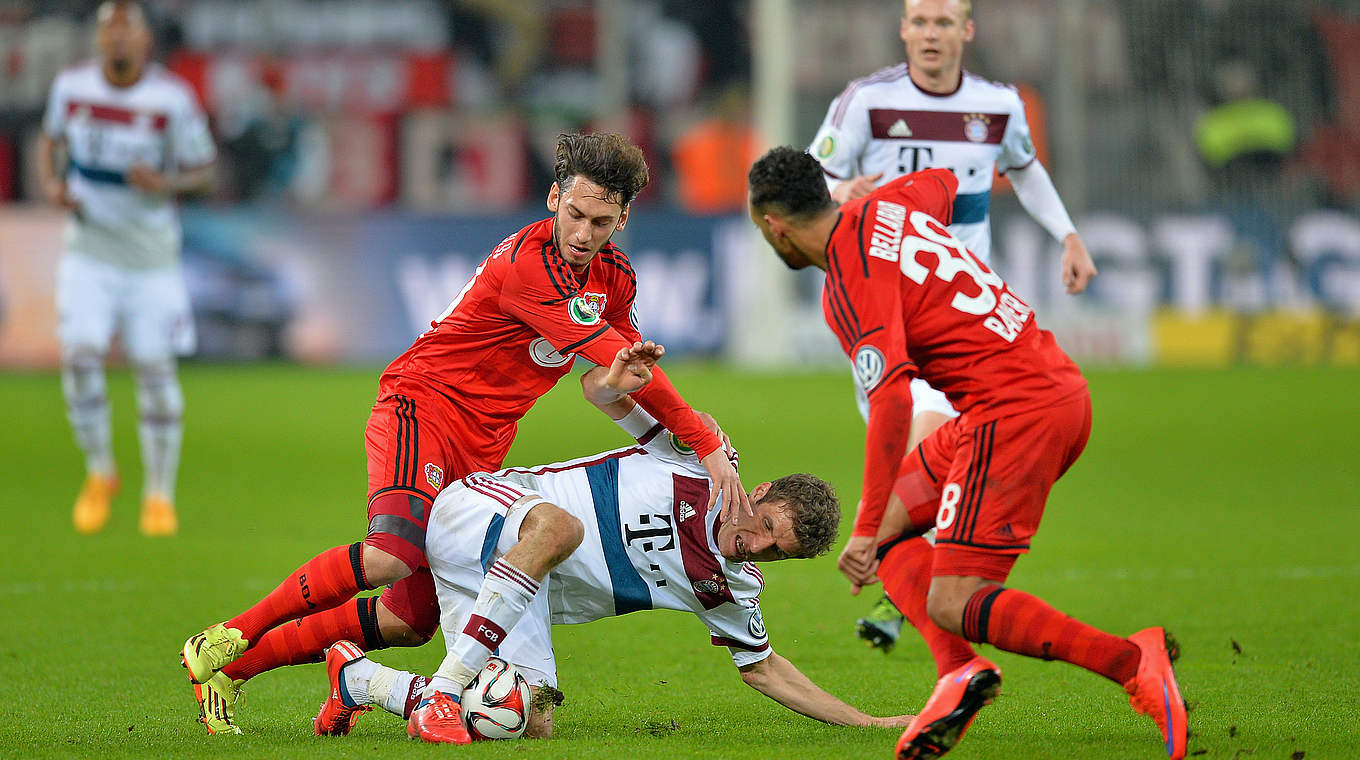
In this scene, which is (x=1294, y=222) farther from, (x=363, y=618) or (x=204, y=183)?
(x=363, y=618)

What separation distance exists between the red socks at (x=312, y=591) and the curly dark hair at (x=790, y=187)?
1589 mm

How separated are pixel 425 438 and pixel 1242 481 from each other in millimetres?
7084

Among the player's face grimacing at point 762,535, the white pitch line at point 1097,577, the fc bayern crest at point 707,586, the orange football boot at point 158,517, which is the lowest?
the orange football boot at point 158,517

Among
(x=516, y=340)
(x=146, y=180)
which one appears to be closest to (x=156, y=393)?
(x=146, y=180)

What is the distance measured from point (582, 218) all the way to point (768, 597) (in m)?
2.65

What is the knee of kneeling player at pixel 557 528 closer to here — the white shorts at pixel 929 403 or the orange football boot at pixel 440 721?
the orange football boot at pixel 440 721

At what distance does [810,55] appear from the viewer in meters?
19.0

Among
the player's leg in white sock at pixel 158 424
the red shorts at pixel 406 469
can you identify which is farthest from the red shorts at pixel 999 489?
the player's leg in white sock at pixel 158 424

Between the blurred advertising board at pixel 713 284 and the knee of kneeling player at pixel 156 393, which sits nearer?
the knee of kneeling player at pixel 156 393

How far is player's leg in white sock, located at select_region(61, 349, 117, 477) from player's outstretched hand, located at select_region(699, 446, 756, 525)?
5.16 metres

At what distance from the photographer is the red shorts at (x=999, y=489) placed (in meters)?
4.23

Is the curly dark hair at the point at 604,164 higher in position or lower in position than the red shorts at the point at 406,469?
higher

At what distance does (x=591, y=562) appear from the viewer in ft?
15.5

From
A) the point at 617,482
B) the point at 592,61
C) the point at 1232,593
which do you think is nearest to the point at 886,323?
the point at 617,482
